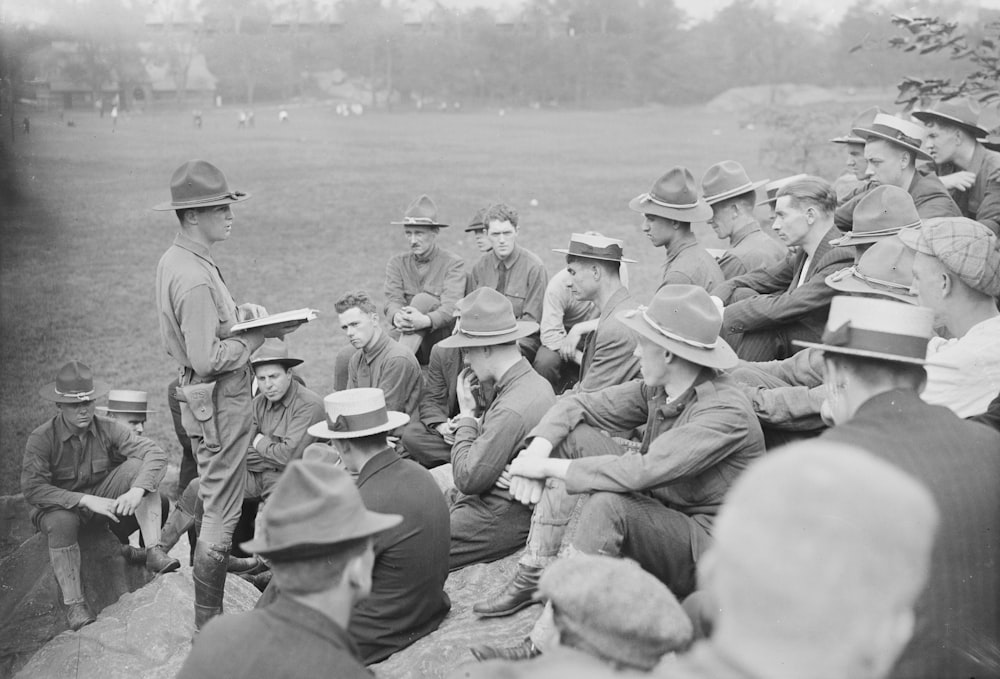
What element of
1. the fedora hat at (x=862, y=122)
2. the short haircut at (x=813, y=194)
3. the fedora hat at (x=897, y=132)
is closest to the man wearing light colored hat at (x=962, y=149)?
the fedora hat at (x=897, y=132)

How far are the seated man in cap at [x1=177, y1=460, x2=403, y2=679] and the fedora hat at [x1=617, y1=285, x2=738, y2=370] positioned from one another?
5.09 feet

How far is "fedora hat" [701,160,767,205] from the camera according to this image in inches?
249

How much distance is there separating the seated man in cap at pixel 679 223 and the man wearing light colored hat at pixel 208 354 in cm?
235

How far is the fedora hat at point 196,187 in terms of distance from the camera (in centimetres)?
505

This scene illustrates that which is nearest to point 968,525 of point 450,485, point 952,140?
point 450,485

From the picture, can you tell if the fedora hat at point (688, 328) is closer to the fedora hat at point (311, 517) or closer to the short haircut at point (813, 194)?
the fedora hat at point (311, 517)

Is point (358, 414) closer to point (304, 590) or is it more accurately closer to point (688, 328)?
point (688, 328)

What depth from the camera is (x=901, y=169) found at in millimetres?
5898

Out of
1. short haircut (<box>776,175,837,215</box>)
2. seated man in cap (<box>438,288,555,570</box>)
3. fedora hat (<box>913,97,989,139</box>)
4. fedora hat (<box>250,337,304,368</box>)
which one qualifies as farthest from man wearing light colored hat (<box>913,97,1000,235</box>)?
fedora hat (<box>250,337,304,368</box>)

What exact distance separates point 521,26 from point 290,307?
6.08m

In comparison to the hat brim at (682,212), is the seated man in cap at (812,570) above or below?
above

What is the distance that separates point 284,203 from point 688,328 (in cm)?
1423

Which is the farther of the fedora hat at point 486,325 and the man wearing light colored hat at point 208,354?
the man wearing light colored hat at point 208,354

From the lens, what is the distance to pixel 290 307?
1465cm
